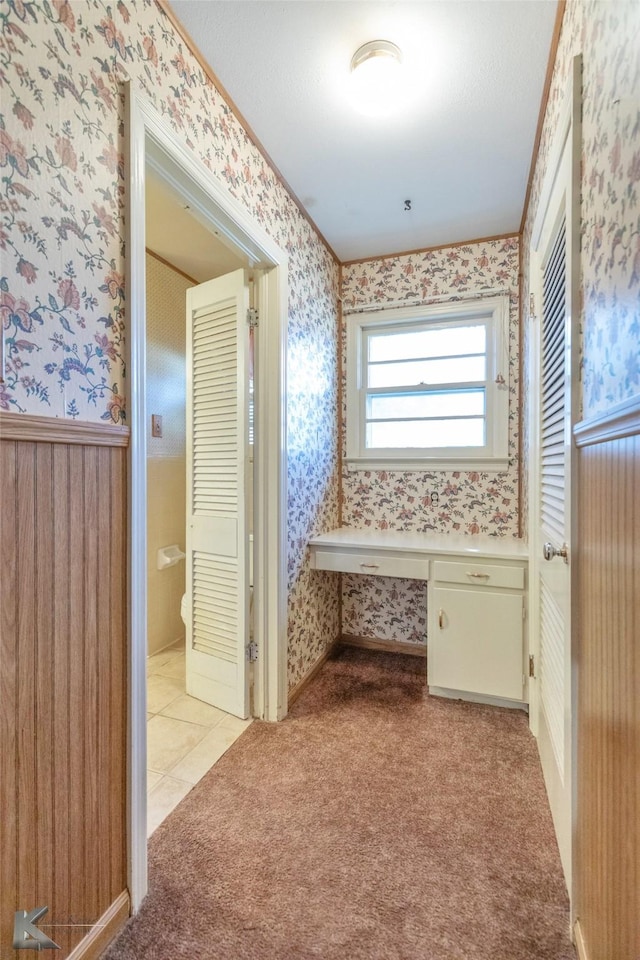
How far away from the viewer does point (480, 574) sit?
2.08 m

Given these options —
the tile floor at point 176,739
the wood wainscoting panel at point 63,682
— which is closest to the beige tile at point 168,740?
the tile floor at point 176,739

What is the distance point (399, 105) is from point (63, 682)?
215 centimetres

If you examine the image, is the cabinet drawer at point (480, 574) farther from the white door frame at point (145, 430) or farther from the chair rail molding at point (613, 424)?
the chair rail molding at point (613, 424)

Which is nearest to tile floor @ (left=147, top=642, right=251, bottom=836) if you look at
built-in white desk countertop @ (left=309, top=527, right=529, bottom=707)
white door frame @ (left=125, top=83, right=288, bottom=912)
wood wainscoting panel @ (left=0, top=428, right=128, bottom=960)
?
white door frame @ (left=125, top=83, right=288, bottom=912)

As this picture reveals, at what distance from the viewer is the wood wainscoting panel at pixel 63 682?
2.72 ft

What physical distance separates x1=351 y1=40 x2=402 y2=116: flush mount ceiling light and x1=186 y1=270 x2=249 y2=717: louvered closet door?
31.4 inches

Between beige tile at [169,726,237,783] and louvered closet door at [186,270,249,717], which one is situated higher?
louvered closet door at [186,270,249,717]

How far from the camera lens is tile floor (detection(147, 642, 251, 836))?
61.1 inches

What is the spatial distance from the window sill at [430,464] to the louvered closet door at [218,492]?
39.6 inches

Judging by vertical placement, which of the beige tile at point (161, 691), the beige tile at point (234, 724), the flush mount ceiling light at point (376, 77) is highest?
the flush mount ceiling light at point (376, 77)

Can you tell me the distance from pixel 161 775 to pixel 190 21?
2.60 m

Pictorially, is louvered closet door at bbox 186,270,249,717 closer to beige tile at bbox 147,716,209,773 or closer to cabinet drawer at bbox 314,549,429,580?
beige tile at bbox 147,716,209,773

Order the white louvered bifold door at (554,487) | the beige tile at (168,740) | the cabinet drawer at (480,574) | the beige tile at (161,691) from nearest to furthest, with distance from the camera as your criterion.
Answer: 1. the white louvered bifold door at (554,487)
2. the beige tile at (168,740)
3. the cabinet drawer at (480,574)
4. the beige tile at (161,691)

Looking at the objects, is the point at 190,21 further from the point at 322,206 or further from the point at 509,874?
the point at 509,874
